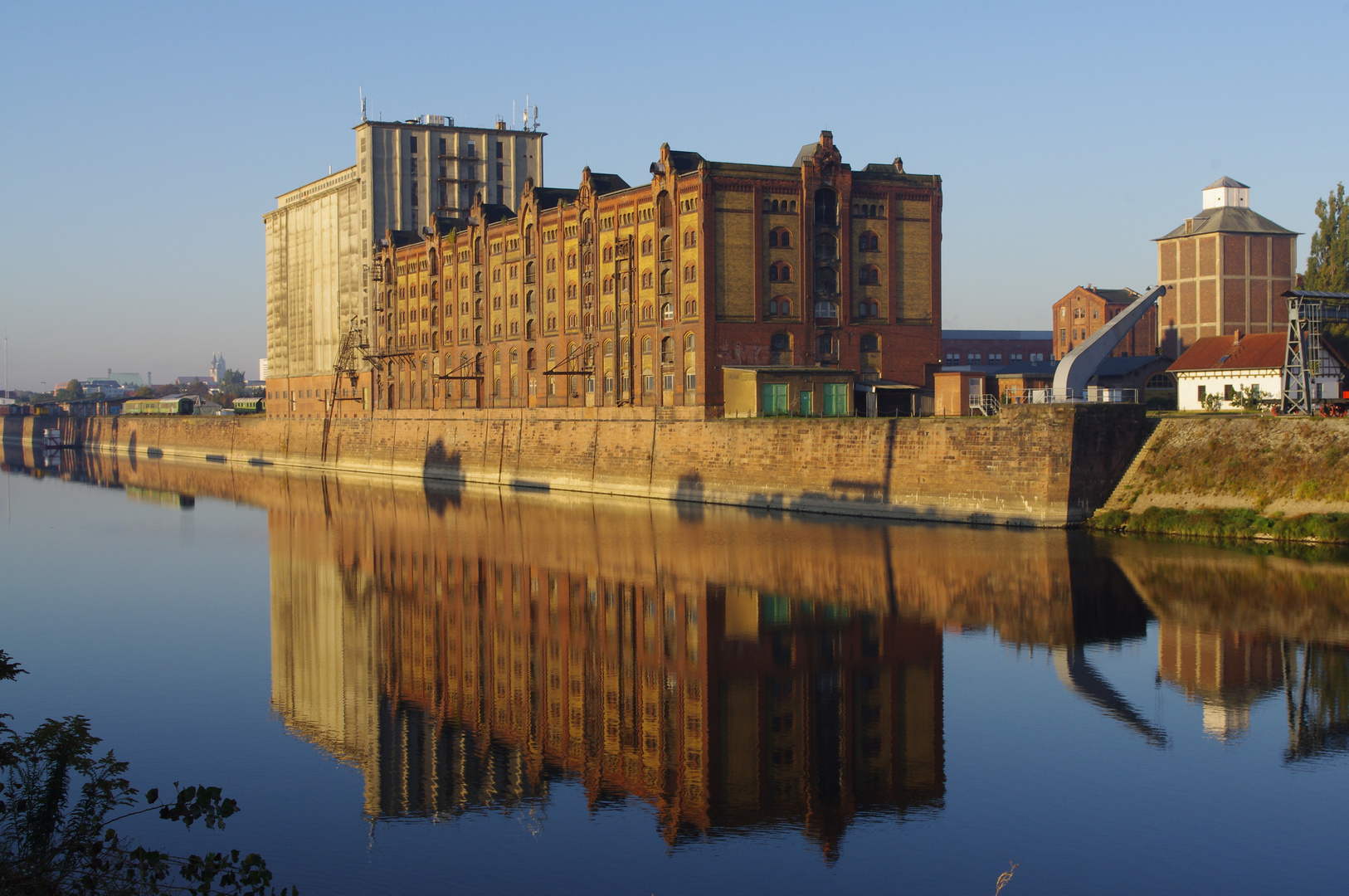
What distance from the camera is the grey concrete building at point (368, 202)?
12369 cm

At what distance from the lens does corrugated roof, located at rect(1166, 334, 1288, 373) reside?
63.9m

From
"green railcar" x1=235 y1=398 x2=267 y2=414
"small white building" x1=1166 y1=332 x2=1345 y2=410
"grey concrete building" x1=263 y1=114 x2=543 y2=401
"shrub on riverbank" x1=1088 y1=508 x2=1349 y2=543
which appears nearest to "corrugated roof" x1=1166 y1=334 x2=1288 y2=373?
"small white building" x1=1166 y1=332 x2=1345 y2=410

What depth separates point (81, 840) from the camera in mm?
13664

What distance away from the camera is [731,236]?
75000 millimetres

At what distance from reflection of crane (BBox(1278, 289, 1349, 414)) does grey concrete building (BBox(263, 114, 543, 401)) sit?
257 feet

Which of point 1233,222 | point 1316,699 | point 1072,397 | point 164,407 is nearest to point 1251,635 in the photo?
point 1316,699

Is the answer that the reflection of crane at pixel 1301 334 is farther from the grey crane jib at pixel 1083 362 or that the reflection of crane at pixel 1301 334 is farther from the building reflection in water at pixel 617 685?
the building reflection in water at pixel 617 685

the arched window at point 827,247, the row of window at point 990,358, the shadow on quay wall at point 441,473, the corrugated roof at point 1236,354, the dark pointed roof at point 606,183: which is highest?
the dark pointed roof at point 606,183

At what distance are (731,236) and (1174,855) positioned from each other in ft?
199

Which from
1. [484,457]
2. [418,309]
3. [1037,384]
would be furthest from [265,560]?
[418,309]

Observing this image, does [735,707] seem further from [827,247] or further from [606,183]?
[606,183]

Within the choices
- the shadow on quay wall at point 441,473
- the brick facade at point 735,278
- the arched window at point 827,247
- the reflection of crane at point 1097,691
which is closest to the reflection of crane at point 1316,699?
the reflection of crane at point 1097,691

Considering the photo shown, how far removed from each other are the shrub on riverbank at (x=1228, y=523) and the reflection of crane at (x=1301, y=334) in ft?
26.5

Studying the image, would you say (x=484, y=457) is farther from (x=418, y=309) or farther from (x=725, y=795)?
(x=725, y=795)
